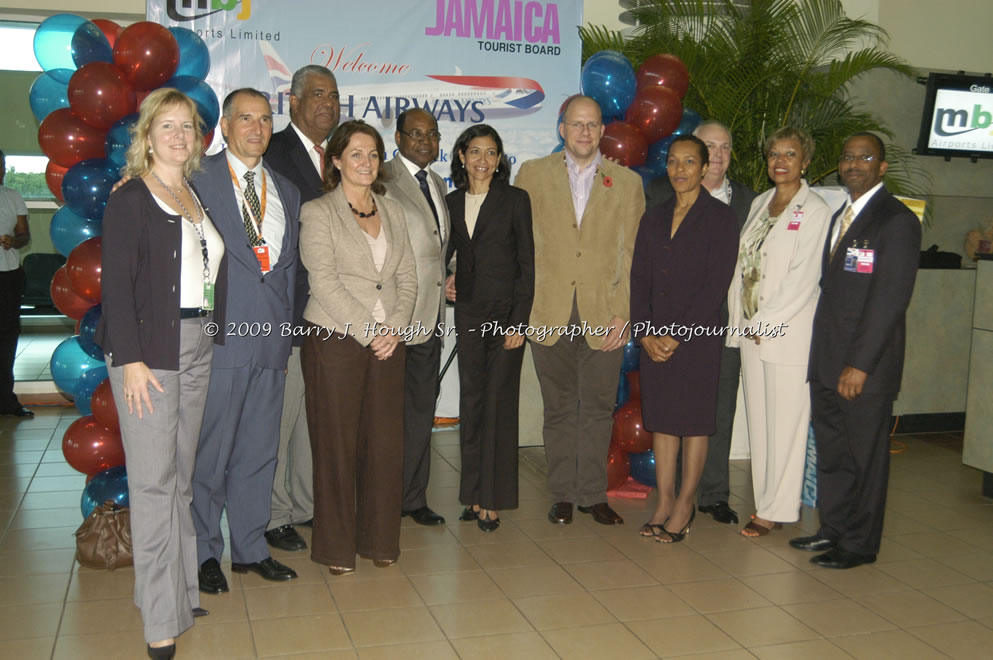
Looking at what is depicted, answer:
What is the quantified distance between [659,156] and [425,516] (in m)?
2.30

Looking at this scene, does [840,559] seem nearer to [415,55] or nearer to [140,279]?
[140,279]

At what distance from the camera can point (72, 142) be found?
3.88m

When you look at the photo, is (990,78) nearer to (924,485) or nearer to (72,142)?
(924,485)

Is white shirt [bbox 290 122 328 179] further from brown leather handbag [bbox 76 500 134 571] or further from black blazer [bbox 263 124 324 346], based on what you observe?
brown leather handbag [bbox 76 500 134 571]

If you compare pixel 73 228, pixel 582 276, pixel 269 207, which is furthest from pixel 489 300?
pixel 73 228

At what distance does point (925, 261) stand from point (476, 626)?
518 centimetres

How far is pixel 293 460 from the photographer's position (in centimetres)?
412

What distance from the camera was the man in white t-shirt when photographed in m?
6.59

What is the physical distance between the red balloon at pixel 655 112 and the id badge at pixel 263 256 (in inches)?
90.3

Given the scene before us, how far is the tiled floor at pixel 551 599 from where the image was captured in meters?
3.09

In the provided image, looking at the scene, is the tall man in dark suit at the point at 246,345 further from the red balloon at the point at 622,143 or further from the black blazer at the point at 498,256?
the red balloon at the point at 622,143

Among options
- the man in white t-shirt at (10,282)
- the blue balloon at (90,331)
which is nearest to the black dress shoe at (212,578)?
the blue balloon at (90,331)

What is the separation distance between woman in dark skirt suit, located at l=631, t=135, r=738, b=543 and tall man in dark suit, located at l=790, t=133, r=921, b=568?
0.46m

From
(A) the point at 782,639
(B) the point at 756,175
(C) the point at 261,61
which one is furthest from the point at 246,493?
(B) the point at 756,175
